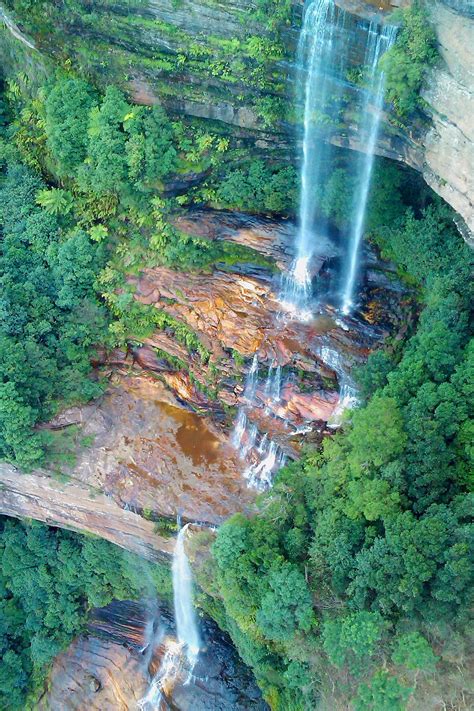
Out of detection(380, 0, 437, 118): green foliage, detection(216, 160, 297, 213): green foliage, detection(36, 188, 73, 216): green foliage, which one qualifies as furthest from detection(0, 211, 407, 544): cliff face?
detection(380, 0, 437, 118): green foliage

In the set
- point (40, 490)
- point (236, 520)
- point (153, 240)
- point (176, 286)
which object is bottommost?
point (40, 490)

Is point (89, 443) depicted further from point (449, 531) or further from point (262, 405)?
point (449, 531)

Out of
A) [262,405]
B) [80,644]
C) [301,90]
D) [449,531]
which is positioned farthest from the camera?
[80,644]

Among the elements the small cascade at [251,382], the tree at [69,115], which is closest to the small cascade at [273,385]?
the small cascade at [251,382]

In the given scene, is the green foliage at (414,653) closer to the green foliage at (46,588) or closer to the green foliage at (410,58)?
the green foliage at (46,588)

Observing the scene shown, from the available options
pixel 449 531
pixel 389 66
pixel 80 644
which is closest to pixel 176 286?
pixel 389 66

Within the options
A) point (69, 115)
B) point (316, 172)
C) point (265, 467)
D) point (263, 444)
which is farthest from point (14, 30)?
point (265, 467)
